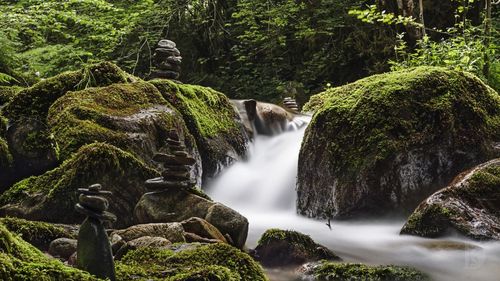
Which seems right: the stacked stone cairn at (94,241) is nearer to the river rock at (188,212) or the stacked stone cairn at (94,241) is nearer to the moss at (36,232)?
the moss at (36,232)

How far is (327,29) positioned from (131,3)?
6.58 m

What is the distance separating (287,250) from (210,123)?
447 centimetres

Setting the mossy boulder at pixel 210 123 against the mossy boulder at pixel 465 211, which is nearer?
the mossy boulder at pixel 465 211

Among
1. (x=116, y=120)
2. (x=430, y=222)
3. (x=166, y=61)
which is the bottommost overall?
(x=430, y=222)

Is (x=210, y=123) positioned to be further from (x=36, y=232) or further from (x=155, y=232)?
(x=36, y=232)

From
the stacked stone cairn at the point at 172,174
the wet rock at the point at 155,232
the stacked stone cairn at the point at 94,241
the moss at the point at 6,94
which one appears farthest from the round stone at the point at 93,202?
the moss at the point at 6,94

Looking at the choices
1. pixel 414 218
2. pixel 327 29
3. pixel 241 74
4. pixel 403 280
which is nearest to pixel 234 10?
pixel 241 74

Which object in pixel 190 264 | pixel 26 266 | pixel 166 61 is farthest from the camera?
pixel 166 61

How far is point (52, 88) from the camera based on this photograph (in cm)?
725

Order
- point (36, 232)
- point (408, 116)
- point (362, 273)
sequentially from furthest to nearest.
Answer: point (408, 116), point (362, 273), point (36, 232)

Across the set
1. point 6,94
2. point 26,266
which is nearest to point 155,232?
point 26,266

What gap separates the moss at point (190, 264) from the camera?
9.95ft

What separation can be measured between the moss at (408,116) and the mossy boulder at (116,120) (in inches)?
87.5

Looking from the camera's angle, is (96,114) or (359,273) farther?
(96,114)
